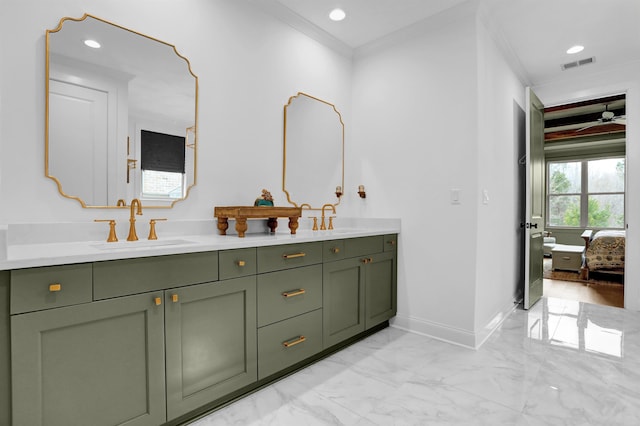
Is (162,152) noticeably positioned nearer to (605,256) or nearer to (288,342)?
(288,342)

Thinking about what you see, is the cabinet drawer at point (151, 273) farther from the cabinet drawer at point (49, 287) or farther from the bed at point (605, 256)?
the bed at point (605, 256)

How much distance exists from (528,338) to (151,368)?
278 cm

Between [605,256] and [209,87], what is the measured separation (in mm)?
5868

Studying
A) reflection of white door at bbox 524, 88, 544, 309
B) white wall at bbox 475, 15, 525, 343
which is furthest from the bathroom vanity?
reflection of white door at bbox 524, 88, 544, 309

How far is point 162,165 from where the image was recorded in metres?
2.07

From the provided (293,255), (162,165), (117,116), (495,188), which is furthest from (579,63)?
(117,116)

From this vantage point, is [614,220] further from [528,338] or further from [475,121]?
[475,121]

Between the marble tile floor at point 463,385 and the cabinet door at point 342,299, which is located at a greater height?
the cabinet door at point 342,299

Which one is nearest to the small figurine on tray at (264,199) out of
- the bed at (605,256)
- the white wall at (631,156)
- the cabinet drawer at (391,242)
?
the cabinet drawer at (391,242)

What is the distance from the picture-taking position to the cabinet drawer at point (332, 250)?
2.29 m

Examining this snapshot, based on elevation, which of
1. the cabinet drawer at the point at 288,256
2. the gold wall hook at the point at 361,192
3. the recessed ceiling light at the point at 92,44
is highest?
the recessed ceiling light at the point at 92,44

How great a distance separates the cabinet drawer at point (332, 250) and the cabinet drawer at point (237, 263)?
58cm

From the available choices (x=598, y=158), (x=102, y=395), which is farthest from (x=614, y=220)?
(x=102, y=395)

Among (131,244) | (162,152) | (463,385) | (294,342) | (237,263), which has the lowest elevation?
(463,385)
